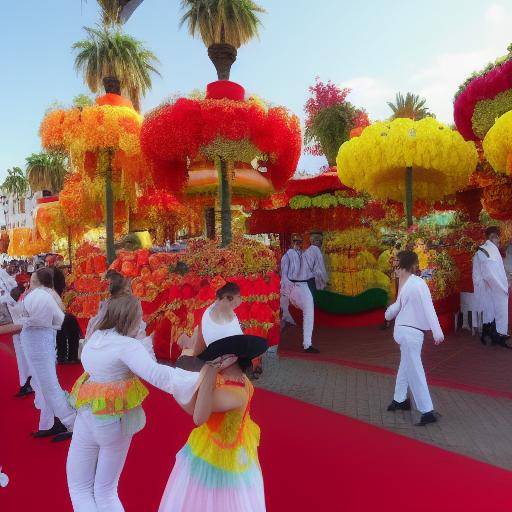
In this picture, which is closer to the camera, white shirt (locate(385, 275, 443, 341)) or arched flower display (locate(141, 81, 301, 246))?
white shirt (locate(385, 275, 443, 341))

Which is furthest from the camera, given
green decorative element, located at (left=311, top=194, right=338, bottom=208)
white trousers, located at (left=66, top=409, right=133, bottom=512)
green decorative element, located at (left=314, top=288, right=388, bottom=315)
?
green decorative element, located at (left=311, top=194, right=338, bottom=208)

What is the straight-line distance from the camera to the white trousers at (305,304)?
7.63 metres

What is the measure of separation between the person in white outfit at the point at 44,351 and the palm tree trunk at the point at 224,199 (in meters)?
3.26

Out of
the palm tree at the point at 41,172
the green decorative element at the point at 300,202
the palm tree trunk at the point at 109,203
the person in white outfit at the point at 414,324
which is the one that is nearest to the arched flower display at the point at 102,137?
the palm tree trunk at the point at 109,203

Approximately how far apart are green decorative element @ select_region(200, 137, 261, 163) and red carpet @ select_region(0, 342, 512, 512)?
3.75 m

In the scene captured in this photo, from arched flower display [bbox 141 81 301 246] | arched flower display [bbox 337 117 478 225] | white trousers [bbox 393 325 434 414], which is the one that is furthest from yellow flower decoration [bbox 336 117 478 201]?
white trousers [bbox 393 325 434 414]

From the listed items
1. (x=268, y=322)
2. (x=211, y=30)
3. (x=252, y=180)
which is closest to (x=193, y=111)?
(x=252, y=180)

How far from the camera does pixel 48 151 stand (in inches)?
344

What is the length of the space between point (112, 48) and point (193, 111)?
13196 millimetres

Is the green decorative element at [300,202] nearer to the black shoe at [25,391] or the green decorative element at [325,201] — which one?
the green decorative element at [325,201]

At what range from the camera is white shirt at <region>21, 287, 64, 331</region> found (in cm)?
429

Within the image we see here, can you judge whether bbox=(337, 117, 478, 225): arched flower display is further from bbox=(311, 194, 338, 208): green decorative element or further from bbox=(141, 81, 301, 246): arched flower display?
bbox=(311, 194, 338, 208): green decorative element

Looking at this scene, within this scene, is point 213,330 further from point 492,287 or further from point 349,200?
point 349,200

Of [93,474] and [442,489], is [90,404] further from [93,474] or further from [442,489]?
[442,489]
